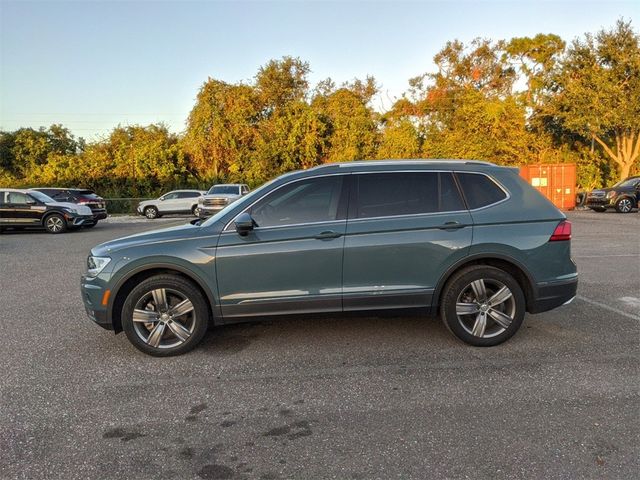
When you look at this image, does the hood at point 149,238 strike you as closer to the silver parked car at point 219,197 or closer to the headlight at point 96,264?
the headlight at point 96,264

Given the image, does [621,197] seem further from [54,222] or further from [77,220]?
[54,222]

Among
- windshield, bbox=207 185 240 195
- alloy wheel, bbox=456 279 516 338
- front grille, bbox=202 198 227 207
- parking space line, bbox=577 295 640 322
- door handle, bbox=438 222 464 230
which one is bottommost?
parking space line, bbox=577 295 640 322

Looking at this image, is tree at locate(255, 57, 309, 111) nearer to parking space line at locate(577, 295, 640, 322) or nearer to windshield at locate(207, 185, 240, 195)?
windshield at locate(207, 185, 240, 195)

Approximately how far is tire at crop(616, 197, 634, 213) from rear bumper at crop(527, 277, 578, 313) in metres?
20.0

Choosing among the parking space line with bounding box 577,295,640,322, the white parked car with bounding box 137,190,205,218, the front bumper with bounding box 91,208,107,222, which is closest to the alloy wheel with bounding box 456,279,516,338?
the parking space line with bounding box 577,295,640,322

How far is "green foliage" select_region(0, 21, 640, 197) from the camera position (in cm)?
3081

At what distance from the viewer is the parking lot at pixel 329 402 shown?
273 cm

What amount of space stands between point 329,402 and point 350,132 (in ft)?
107

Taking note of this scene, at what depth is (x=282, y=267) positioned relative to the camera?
13.8 ft

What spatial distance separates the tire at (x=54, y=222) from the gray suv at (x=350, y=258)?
14.3 metres

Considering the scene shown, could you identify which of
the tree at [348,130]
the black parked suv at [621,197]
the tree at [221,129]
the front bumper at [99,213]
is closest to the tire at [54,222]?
the front bumper at [99,213]

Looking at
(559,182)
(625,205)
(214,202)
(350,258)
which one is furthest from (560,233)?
(559,182)

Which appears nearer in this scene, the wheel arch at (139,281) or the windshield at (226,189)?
the wheel arch at (139,281)

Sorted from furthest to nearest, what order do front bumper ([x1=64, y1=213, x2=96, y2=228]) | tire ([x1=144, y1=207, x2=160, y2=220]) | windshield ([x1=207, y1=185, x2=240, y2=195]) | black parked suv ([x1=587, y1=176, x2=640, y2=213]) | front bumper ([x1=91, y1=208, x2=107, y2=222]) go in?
tire ([x1=144, y1=207, x2=160, y2=220]) → windshield ([x1=207, y1=185, x2=240, y2=195]) → black parked suv ([x1=587, y1=176, x2=640, y2=213]) → front bumper ([x1=91, y1=208, x2=107, y2=222]) → front bumper ([x1=64, y1=213, x2=96, y2=228])
